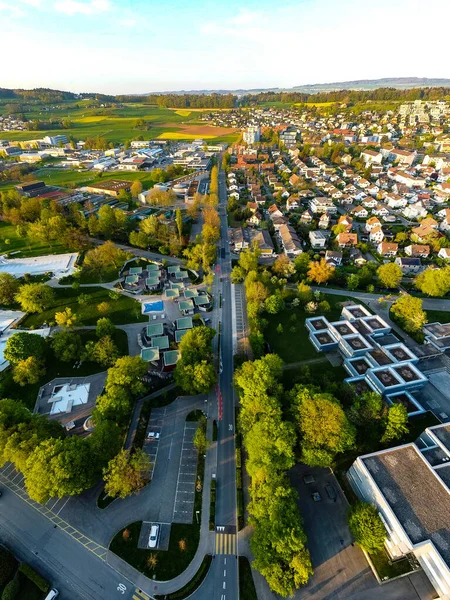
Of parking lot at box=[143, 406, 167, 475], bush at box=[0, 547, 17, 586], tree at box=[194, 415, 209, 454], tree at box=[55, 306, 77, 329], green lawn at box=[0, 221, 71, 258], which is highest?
green lawn at box=[0, 221, 71, 258]

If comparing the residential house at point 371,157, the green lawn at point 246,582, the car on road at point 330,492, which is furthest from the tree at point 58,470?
the residential house at point 371,157

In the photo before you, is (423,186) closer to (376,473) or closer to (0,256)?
(376,473)

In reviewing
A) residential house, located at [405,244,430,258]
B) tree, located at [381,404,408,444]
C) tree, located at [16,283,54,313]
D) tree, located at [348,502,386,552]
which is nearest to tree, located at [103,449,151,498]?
tree, located at [348,502,386,552]

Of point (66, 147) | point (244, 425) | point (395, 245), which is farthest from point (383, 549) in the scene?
point (66, 147)

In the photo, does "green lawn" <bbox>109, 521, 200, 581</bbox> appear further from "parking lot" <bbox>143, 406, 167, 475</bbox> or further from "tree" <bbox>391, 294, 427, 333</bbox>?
"tree" <bbox>391, 294, 427, 333</bbox>

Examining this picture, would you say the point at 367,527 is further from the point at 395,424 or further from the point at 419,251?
the point at 419,251

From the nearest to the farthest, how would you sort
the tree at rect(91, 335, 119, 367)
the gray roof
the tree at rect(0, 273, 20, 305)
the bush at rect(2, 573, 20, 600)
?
the bush at rect(2, 573, 20, 600) < the gray roof < the tree at rect(91, 335, 119, 367) < the tree at rect(0, 273, 20, 305)
